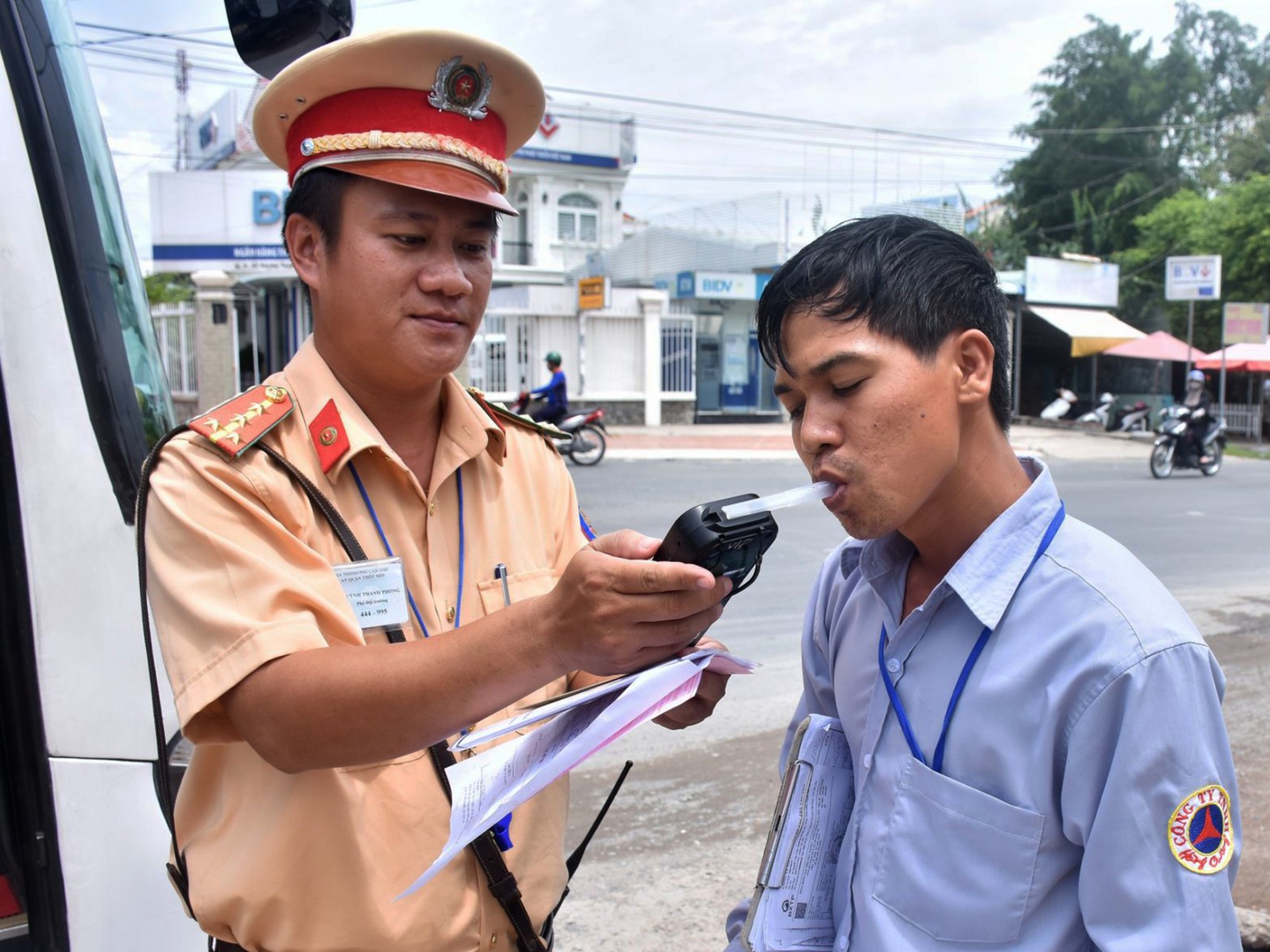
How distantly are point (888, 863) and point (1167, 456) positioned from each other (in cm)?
1355

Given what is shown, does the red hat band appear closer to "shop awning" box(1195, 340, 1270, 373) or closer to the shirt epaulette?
the shirt epaulette

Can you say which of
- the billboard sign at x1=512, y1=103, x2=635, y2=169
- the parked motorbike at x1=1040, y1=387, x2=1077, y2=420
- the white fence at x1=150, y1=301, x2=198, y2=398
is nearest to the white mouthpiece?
the white fence at x1=150, y1=301, x2=198, y2=398

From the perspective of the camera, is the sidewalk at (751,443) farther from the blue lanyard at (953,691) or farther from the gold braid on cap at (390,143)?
the blue lanyard at (953,691)

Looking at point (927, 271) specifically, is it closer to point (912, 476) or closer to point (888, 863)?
point (912, 476)

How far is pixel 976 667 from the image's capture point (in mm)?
1262

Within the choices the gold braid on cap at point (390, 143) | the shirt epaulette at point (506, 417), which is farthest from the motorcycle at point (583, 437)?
the gold braid on cap at point (390, 143)

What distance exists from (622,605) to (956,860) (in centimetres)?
53

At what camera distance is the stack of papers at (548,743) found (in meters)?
1.10

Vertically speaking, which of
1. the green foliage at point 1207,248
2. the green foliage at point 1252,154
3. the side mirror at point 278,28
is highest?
the green foliage at point 1252,154

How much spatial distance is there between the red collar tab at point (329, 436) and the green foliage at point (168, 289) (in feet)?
87.9

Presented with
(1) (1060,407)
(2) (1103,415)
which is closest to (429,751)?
(2) (1103,415)

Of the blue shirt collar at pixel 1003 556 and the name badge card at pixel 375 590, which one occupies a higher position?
the blue shirt collar at pixel 1003 556

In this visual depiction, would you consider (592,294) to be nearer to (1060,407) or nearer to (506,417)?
(1060,407)

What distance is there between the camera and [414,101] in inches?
58.8
